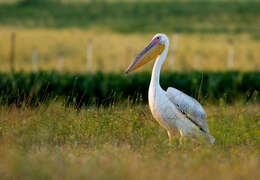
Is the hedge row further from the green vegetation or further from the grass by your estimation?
the green vegetation

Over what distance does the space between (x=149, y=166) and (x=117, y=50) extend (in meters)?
34.4

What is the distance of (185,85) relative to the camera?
15859mm

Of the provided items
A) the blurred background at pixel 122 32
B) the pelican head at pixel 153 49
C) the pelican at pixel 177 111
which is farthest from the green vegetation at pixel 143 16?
the pelican at pixel 177 111

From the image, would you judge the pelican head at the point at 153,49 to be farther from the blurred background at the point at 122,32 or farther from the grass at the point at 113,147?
the blurred background at the point at 122,32

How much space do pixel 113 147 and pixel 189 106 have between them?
1.65 meters

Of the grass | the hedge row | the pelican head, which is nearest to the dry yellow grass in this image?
the hedge row

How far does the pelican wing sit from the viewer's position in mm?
7656

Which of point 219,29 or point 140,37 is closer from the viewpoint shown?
point 140,37

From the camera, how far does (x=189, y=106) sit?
25.2 ft

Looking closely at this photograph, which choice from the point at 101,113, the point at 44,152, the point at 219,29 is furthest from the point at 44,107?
the point at 219,29

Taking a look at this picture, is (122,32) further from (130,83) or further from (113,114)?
(113,114)

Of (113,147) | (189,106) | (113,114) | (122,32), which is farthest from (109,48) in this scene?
(113,147)

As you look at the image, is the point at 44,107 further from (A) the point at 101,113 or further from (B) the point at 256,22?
(B) the point at 256,22

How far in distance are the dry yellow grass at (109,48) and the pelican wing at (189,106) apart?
24.3 metres
